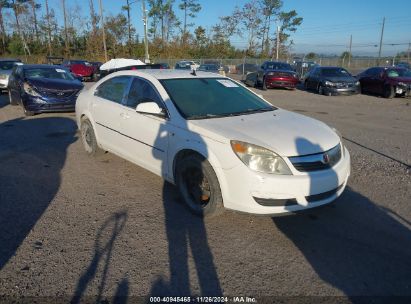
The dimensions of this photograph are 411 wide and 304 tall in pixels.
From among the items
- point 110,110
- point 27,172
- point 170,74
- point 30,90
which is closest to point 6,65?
point 30,90

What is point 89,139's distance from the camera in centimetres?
617

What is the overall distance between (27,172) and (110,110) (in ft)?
5.38

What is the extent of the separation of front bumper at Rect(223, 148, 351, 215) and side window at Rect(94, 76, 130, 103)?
7.80ft

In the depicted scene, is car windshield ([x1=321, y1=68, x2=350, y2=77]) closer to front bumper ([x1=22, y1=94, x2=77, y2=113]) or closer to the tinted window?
the tinted window

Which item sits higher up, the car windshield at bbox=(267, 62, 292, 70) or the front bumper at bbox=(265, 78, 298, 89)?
the car windshield at bbox=(267, 62, 292, 70)

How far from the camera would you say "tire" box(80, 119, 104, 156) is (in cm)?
593

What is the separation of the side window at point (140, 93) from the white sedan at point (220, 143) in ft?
0.05

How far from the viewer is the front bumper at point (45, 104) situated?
395 inches

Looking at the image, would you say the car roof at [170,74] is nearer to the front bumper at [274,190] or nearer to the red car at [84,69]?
the front bumper at [274,190]

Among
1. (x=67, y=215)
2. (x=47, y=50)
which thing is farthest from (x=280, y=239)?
(x=47, y=50)

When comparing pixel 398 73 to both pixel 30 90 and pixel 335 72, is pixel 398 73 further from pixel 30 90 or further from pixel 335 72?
pixel 30 90

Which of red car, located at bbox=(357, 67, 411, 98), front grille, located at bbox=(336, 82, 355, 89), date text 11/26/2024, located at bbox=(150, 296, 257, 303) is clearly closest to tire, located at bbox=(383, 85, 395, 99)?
red car, located at bbox=(357, 67, 411, 98)

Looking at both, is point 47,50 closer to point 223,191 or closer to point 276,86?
point 276,86

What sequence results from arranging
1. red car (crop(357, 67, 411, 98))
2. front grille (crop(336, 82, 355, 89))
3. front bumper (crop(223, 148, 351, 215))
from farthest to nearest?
1. front grille (crop(336, 82, 355, 89))
2. red car (crop(357, 67, 411, 98))
3. front bumper (crop(223, 148, 351, 215))
